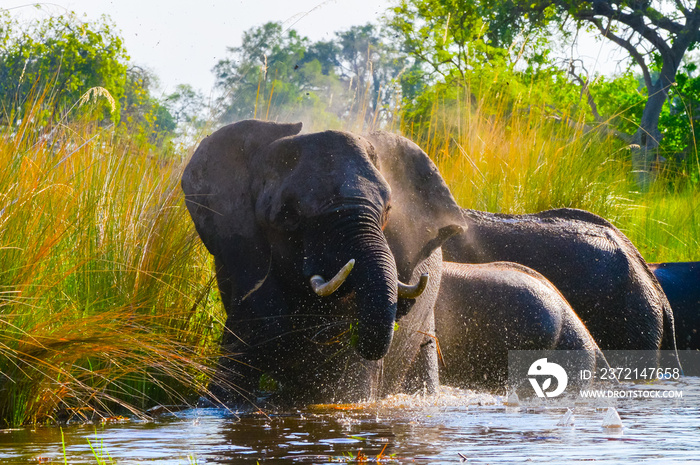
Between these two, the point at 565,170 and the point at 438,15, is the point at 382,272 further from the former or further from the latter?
the point at 438,15

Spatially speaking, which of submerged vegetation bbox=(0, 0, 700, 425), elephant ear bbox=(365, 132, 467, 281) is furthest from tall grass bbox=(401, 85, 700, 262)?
elephant ear bbox=(365, 132, 467, 281)

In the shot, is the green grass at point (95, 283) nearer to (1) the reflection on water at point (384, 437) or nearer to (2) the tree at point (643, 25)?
(1) the reflection on water at point (384, 437)

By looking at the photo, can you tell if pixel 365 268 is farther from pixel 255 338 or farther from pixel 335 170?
pixel 255 338

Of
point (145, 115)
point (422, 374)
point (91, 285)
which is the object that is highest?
point (145, 115)

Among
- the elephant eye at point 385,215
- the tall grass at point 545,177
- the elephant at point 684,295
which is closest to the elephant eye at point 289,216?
the elephant eye at point 385,215

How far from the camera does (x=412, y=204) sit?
6.05 m

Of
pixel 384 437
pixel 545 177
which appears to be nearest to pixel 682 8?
pixel 545 177

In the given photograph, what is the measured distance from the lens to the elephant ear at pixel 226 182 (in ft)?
19.6

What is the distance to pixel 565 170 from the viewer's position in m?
9.80

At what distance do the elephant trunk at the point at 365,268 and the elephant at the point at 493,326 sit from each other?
1.63m

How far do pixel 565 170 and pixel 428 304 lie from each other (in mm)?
3945

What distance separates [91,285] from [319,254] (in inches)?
47.2

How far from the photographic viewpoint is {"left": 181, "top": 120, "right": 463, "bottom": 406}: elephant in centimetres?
527

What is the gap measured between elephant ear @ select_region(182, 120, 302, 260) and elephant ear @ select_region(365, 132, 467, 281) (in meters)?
0.57
